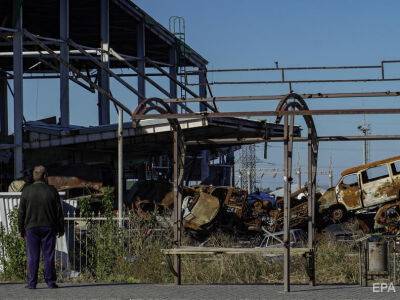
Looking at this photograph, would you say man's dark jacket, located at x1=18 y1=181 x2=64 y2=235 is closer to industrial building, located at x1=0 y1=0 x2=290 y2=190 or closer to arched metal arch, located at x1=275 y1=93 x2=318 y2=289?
arched metal arch, located at x1=275 y1=93 x2=318 y2=289

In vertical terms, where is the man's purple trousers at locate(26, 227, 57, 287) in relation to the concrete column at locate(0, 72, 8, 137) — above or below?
below

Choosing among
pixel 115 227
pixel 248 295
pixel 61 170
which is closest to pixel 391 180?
pixel 61 170

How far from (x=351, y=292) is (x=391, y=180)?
16.5 metres

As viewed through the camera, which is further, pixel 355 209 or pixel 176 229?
pixel 355 209

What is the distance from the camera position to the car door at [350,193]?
29641mm

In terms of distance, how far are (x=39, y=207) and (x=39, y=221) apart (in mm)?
212

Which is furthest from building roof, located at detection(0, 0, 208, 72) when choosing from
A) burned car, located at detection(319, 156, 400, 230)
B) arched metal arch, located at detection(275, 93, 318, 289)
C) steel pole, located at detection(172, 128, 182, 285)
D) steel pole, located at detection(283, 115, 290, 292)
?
steel pole, located at detection(283, 115, 290, 292)

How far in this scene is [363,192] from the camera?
2953 cm

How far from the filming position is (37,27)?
41469 millimetres

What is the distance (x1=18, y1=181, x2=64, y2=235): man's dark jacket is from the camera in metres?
13.5

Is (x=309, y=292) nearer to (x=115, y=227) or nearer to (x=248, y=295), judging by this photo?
(x=248, y=295)

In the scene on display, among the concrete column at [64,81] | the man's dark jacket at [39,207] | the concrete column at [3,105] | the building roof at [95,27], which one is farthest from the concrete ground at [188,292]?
the concrete column at [3,105]

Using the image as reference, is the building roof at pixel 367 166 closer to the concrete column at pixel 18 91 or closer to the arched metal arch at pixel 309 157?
the concrete column at pixel 18 91

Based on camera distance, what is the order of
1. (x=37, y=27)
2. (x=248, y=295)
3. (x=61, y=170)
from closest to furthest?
(x=248, y=295)
(x=61, y=170)
(x=37, y=27)
